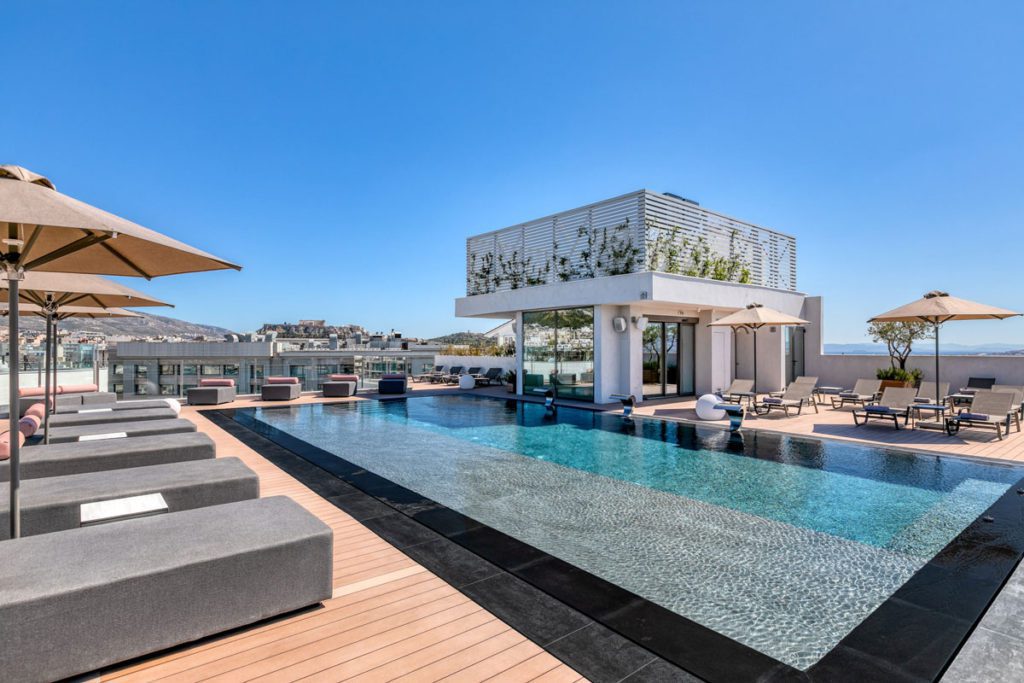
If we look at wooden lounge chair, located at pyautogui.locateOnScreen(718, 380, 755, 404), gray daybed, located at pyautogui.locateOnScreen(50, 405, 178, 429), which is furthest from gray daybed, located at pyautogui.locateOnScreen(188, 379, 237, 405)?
wooden lounge chair, located at pyautogui.locateOnScreen(718, 380, 755, 404)

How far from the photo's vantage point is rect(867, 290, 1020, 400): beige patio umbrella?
994 centimetres

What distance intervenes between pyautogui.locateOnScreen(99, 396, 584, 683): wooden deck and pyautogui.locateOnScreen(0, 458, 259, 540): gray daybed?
4.56 ft

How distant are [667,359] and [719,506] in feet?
35.7

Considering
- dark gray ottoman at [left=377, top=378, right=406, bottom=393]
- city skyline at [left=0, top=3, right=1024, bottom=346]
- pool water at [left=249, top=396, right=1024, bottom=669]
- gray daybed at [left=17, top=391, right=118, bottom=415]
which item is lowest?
pool water at [left=249, top=396, right=1024, bottom=669]

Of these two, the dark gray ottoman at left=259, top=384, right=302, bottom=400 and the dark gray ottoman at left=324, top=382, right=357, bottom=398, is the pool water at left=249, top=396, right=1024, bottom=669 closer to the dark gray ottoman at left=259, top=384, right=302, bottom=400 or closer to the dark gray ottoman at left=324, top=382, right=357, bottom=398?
the dark gray ottoman at left=259, top=384, right=302, bottom=400

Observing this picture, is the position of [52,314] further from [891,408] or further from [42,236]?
[891,408]

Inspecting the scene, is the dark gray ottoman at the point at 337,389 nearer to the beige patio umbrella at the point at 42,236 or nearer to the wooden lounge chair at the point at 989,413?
the beige patio umbrella at the point at 42,236

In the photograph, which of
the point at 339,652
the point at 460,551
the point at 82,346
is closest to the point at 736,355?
the point at 460,551

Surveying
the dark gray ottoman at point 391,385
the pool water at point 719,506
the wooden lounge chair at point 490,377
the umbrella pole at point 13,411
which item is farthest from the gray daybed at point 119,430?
the wooden lounge chair at point 490,377

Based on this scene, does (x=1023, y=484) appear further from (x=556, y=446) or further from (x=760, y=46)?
(x=760, y=46)

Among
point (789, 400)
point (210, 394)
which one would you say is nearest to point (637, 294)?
point (789, 400)

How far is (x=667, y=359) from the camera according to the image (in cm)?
1569

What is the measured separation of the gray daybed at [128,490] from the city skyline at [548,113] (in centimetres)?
469

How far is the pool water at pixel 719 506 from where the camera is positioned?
3.31 meters
